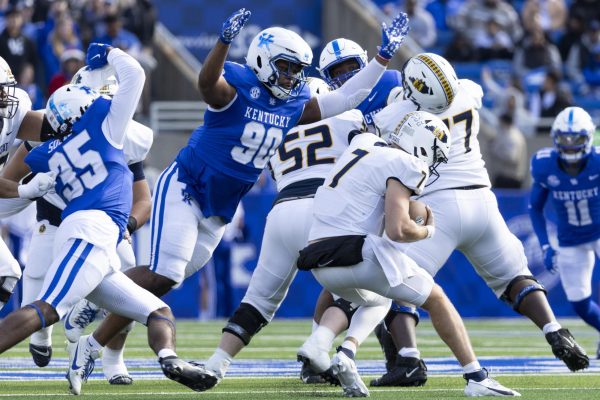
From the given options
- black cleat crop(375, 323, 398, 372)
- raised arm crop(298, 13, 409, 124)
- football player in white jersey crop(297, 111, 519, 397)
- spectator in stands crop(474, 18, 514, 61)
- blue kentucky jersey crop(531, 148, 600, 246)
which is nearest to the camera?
football player in white jersey crop(297, 111, 519, 397)

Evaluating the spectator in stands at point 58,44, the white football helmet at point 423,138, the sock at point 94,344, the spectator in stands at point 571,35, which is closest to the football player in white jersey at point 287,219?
the sock at point 94,344

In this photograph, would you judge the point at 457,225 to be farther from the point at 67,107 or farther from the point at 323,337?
the point at 67,107

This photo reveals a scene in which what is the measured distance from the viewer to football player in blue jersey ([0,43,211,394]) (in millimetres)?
5695

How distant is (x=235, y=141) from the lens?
648 centimetres

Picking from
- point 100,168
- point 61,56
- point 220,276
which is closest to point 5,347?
point 100,168

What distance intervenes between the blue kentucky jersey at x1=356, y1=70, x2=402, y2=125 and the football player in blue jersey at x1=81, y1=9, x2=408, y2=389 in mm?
508

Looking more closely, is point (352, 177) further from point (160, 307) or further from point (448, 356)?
point (448, 356)

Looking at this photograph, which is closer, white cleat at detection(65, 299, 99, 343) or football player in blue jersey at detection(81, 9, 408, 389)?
football player in blue jersey at detection(81, 9, 408, 389)

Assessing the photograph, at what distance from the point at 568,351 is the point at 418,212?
1.18 m

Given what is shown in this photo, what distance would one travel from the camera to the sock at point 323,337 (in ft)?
19.5

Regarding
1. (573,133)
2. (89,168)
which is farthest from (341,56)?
(573,133)

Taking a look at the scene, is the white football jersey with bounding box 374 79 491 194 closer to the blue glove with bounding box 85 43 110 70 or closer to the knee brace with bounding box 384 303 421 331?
the knee brace with bounding box 384 303 421 331

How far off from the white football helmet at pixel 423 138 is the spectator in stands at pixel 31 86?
839cm

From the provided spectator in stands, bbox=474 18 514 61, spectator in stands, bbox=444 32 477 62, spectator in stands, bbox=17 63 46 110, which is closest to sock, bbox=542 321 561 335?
spectator in stands, bbox=17 63 46 110
